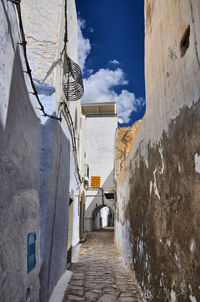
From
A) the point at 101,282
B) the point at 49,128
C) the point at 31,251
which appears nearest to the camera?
the point at 31,251

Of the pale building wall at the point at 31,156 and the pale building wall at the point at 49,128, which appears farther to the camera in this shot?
the pale building wall at the point at 49,128

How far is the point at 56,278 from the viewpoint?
4.68m

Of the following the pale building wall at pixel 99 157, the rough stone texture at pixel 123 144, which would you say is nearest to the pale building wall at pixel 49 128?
the rough stone texture at pixel 123 144

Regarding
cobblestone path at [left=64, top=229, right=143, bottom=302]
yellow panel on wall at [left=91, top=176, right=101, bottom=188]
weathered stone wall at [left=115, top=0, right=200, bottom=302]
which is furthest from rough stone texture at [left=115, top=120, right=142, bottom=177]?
yellow panel on wall at [left=91, top=176, right=101, bottom=188]

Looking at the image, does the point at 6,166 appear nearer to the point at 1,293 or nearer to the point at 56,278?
the point at 1,293

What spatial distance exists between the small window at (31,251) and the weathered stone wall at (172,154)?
1622mm

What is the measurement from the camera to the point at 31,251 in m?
3.16

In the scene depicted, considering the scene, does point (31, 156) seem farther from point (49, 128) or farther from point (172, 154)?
point (172, 154)

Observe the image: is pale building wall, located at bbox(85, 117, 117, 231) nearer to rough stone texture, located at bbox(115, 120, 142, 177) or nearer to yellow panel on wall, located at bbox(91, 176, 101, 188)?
yellow panel on wall, located at bbox(91, 176, 101, 188)

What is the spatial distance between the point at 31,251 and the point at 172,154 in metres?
2.19

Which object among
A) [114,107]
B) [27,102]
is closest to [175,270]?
[27,102]

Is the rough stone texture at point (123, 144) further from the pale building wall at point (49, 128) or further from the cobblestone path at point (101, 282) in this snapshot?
the pale building wall at point (49, 128)

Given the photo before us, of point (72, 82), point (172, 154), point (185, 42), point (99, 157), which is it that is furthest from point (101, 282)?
point (99, 157)

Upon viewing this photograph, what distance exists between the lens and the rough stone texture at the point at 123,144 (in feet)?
37.7
